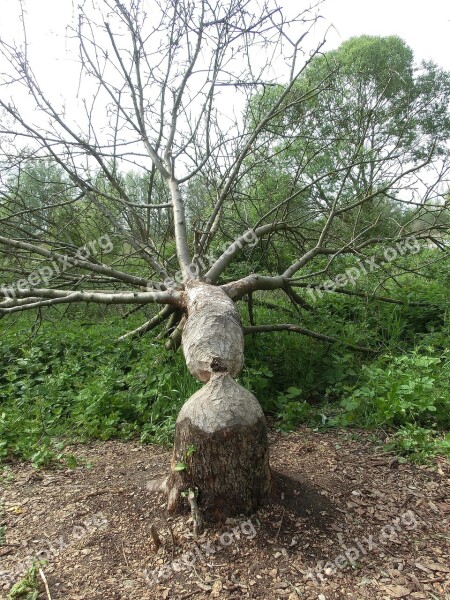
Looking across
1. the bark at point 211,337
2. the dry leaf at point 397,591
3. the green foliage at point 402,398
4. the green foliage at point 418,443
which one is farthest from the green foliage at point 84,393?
the dry leaf at point 397,591

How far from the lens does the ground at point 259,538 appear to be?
1.59 m

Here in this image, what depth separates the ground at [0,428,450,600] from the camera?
159 cm

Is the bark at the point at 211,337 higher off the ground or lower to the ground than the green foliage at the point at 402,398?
higher

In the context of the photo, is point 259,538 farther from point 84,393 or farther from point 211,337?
point 84,393

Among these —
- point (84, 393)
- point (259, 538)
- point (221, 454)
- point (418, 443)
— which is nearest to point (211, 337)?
point (221, 454)

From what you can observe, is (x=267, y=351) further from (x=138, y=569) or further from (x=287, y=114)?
(x=287, y=114)

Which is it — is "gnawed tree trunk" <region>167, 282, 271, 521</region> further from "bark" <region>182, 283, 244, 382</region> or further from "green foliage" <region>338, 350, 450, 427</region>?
"green foliage" <region>338, 350, 450, 427</region>

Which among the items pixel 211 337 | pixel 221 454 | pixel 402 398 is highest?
pixel 211 337

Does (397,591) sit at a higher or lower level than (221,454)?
lower

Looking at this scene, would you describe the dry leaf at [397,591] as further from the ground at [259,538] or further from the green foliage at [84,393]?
the green foliage at [84,393]

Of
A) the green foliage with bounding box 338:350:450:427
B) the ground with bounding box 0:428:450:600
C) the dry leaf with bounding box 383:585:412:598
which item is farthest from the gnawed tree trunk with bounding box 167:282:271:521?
the green foliage with bounding box 338:350:450:427

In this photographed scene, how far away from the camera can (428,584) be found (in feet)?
5.22

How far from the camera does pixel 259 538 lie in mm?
1755

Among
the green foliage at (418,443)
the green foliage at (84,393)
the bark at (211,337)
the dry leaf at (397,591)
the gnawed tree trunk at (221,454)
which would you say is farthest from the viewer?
the green foliage at (84,393)
